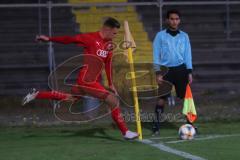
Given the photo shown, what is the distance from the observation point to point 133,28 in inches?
747

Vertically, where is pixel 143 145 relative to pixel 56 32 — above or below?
below

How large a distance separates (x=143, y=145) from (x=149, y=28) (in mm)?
9648

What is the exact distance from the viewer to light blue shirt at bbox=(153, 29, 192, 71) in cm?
1093

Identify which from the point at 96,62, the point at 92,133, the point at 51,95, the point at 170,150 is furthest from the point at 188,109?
the point at 51,95

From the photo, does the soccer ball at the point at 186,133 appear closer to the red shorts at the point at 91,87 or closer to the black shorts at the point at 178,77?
the black shorts at the point at 178,77

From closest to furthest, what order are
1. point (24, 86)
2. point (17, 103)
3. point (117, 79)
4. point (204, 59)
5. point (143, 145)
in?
point (143, 145), point (117, 79), point (17, 103), point (24, 86), point (204, 59)

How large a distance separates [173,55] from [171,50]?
88 mm

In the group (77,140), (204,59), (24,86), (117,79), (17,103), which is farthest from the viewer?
→ (204,59)

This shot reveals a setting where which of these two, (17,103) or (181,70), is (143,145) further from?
(17,103)

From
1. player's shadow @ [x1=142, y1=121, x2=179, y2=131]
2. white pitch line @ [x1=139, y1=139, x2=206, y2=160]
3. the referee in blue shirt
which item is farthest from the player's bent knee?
player's shadow @ [x1=142, y1=121, x2=179, y2=131]

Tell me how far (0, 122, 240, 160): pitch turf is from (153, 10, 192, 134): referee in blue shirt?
2.86ft

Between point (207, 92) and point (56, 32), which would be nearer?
point (207, 92)

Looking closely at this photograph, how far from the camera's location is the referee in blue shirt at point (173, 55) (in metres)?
10.9

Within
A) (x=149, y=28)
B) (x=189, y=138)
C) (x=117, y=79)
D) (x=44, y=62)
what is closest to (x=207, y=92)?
(x=149, y=28)
